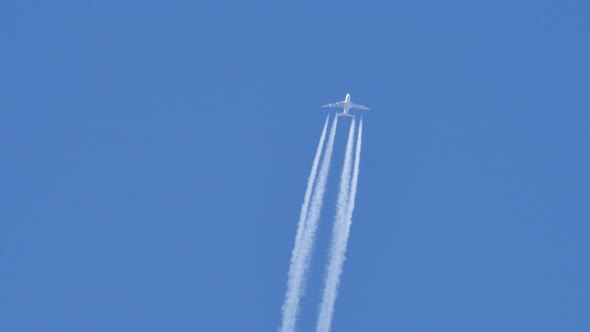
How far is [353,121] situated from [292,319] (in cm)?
1346

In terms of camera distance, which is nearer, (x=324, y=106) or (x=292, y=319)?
(x=292, y=319)

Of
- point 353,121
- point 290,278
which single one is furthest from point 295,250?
point 353,121

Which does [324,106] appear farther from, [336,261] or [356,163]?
[336,261]

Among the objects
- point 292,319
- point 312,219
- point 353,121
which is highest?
point 353,121

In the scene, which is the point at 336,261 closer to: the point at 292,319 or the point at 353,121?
the point at 292,319

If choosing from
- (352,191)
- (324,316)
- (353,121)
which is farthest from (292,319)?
(353,121)

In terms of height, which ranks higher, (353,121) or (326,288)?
(353,121)

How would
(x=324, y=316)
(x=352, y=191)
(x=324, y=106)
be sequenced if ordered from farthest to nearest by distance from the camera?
(x=324, y=106) → (x=352, y=191) → (x=324, y=316)

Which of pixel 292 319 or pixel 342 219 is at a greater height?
pixel 342 219

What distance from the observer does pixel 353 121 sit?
8238cm

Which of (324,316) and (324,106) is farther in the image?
(324,106)

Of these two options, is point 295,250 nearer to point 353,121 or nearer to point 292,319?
point 292,319

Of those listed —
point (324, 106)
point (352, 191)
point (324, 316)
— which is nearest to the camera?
point (324, 316)

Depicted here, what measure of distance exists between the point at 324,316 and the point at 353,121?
43.4 feet
